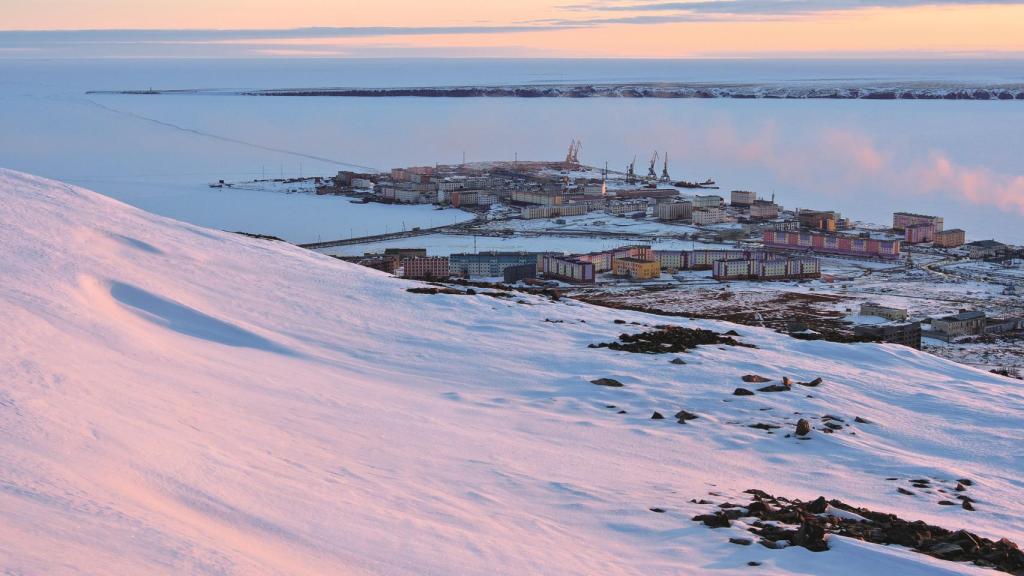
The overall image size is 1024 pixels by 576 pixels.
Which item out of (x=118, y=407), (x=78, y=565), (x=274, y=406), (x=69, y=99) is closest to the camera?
(x=78, y=565)

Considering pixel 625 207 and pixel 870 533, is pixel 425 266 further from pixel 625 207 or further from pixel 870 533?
pixel 870 533

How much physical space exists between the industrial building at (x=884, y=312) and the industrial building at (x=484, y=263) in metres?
6.00

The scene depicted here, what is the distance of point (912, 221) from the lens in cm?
2189

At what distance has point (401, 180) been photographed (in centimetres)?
3186

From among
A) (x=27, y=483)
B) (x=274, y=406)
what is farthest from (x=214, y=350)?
(x=27, y=483)

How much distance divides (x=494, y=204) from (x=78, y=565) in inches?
1041

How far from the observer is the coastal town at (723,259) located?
1273 centimetres

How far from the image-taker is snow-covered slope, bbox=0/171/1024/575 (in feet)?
9.93

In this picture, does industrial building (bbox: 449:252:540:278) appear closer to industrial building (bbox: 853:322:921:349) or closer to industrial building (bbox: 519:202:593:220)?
industrial building (bbox: 853:322:921:349)

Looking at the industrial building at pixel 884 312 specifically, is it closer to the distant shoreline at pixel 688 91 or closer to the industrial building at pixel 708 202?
the industrial building at pixel 708 202

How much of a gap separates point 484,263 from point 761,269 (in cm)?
453

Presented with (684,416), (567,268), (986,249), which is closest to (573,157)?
(986,249)

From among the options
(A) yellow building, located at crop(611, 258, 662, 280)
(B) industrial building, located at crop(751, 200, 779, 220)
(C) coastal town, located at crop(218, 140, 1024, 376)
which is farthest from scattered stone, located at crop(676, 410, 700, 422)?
(B) industrial building, located at crop(751, 200, 779, 220)

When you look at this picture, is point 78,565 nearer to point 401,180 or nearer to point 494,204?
point 494,204
